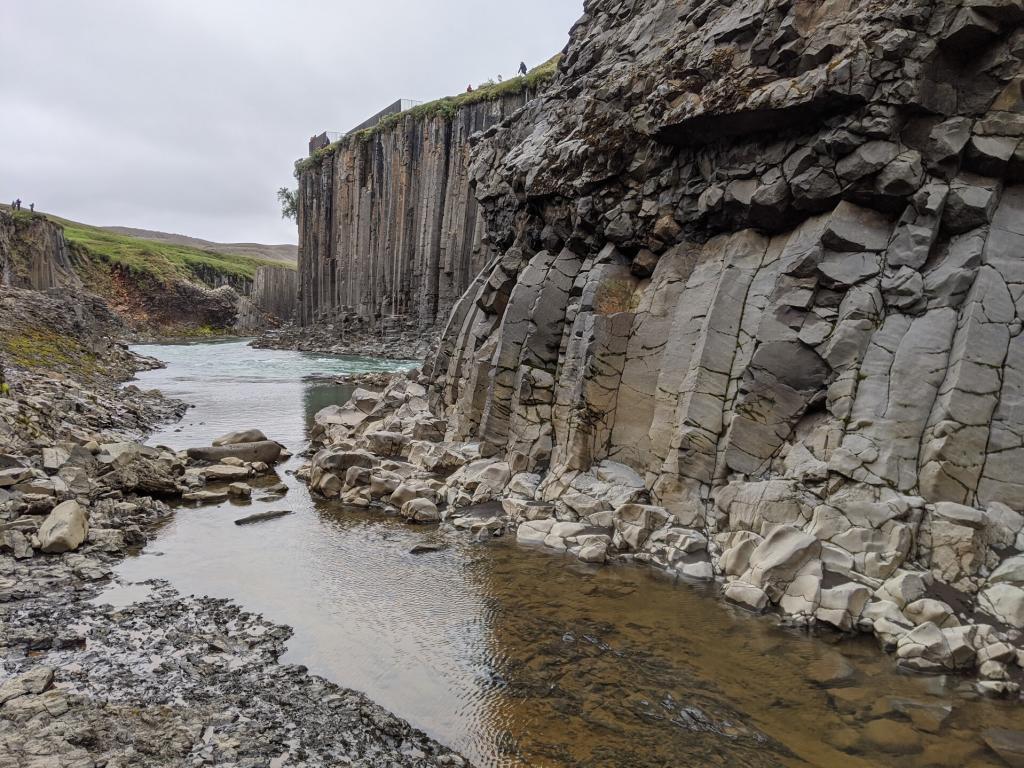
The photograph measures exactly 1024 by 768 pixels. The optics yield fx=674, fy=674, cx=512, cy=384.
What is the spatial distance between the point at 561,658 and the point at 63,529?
9.06 metres

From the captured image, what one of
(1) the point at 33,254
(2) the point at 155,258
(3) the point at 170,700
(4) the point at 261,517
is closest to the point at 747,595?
(3) the point at 170,700

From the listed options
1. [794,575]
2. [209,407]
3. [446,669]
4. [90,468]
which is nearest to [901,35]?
[794,575]

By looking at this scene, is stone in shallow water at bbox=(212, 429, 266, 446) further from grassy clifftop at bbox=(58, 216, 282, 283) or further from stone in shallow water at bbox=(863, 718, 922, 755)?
grassy clifftop at bbox=(58, 216, 282, 283)

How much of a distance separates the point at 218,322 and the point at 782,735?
339ft

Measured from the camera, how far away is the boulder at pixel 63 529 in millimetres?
11541

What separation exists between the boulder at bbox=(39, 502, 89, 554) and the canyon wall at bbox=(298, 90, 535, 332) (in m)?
35.1

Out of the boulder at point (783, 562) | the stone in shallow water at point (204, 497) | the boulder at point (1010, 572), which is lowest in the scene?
the stone in shallow water at point (204, 497)

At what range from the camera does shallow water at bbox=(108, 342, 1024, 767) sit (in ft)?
22.7

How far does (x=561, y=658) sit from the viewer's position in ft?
28.5

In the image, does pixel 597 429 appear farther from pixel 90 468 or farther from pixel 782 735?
pixel 90 468

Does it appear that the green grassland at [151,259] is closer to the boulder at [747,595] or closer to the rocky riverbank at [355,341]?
the rocky riverbank at [355,341]

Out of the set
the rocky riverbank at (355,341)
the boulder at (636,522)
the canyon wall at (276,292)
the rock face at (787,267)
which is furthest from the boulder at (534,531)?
the canyon wall at (276,292)

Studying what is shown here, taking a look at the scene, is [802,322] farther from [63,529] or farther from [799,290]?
Result: [63,529]

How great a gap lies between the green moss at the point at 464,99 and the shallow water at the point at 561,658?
39483 mm
